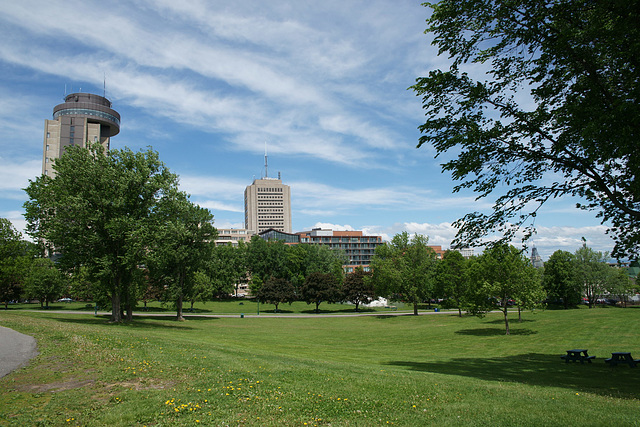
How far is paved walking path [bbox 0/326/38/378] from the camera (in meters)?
10.5

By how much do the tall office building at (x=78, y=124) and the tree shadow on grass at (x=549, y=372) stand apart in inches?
5363

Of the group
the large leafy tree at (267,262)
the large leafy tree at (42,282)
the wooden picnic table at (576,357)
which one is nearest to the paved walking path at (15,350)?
the wooden picnic table at (576,357)

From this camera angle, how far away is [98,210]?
1166 inches

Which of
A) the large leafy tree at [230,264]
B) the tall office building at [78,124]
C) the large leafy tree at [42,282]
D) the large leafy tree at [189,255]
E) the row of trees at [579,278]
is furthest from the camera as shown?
the tall office building at [78,124]

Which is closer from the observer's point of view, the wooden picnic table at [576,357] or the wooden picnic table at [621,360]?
the wooden picnic table at [621,360]

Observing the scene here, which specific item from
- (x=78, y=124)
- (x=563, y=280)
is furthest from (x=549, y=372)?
(x=78, y=124)

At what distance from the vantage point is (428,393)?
9625 mm

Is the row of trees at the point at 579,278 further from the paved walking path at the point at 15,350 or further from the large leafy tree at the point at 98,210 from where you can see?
the paved walking path at the point at 15,350

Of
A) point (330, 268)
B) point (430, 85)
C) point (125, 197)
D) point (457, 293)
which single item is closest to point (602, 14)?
point (430, 85)

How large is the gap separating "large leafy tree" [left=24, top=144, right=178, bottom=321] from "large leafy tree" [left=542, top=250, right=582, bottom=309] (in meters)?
72.8

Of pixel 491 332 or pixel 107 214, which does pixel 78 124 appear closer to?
pixel 107 214

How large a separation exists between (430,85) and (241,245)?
85046mm

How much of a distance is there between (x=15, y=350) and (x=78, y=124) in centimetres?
14374

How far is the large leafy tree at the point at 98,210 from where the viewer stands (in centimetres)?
2939
